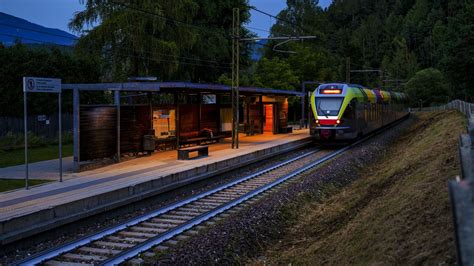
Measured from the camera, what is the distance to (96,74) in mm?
40688

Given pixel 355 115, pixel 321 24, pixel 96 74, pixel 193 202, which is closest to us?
pixel 193 202

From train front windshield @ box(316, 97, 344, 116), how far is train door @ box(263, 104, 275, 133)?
32.5ft

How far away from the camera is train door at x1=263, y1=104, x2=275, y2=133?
119 feet

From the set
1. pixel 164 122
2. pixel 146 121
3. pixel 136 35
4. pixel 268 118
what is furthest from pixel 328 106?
pixel 136 35

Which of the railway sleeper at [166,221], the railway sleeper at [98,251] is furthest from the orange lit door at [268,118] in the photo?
the railway sleeper at [98,251]

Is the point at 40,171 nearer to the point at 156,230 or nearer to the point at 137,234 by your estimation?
the point at 156,230

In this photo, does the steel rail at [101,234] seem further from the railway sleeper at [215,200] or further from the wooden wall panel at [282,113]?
the wooden wall panel at [282,113]

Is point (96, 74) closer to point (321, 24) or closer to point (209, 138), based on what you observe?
point (209, 138)

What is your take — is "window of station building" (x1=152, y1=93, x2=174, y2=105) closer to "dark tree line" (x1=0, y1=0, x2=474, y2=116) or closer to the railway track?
"dark tree line" (x1=0, y1=0, x2=474, y2=116)

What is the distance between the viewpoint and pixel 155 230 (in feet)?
34.8

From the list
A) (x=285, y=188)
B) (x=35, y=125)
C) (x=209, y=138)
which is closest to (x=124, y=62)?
(x=35, y=125)

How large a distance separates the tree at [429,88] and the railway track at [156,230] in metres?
82.8

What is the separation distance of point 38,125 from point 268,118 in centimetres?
1540

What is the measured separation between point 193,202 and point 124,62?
74.0ft
